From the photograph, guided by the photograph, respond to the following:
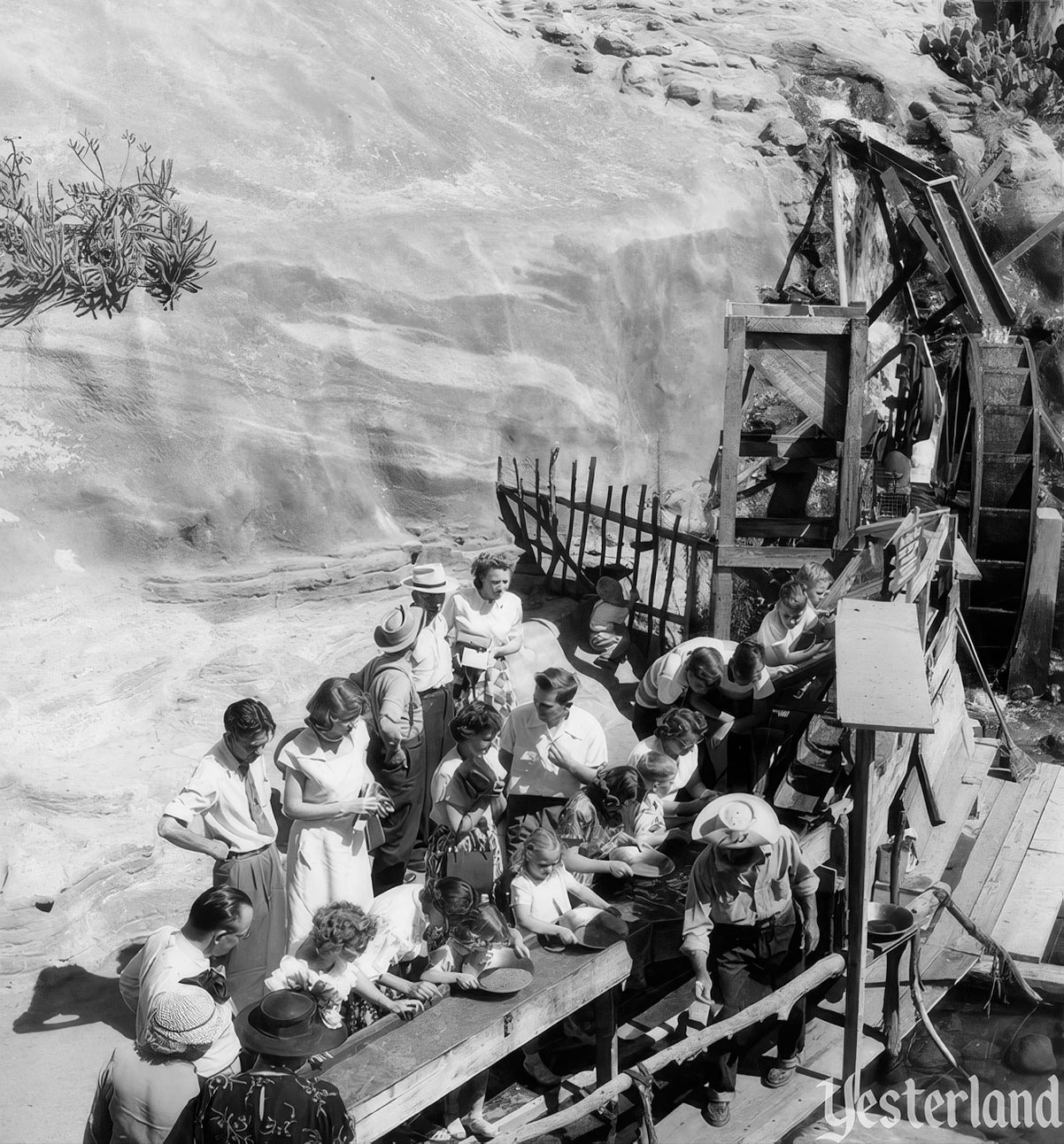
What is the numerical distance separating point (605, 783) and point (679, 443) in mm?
7303

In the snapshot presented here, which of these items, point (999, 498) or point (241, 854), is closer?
point (241, 854)

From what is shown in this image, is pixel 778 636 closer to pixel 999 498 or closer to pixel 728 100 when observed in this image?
pixel 999 498

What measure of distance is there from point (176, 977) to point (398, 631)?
2.77 m

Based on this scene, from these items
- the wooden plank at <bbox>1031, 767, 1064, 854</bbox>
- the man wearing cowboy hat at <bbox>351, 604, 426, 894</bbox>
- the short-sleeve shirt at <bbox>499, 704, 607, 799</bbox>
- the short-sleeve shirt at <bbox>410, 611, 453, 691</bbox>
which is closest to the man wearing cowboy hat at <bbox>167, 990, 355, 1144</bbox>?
the short-sleeve shirt at <bbox>499, 704, 607, 799</bbox>

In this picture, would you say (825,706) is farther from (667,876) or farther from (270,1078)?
(270,1078)

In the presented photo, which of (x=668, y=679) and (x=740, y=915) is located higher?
(x=668, y=679)

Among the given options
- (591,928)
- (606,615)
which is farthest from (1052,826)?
(591,928)

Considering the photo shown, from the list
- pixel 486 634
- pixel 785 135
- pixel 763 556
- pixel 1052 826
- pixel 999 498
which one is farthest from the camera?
pixel 785 135

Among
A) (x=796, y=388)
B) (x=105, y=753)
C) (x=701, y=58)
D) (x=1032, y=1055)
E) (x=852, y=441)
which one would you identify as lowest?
(x=1032, y=1055)

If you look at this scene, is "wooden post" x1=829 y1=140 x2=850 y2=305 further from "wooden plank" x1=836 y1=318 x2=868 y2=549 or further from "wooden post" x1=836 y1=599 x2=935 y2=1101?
"wooden post" x1=836 y1=599 x2=935 y2=1101

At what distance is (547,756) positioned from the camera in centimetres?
558

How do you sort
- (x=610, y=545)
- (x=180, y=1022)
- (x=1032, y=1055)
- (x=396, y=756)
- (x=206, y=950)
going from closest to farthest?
(x=180, y=1022) → (x=206, y=950) → (x=396, y=756) → (x=1032, y=1055) → (x=610, y=545)

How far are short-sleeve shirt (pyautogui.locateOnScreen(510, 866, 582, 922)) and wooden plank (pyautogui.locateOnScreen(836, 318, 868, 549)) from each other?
4339mm

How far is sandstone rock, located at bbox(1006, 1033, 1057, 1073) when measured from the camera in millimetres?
6203
